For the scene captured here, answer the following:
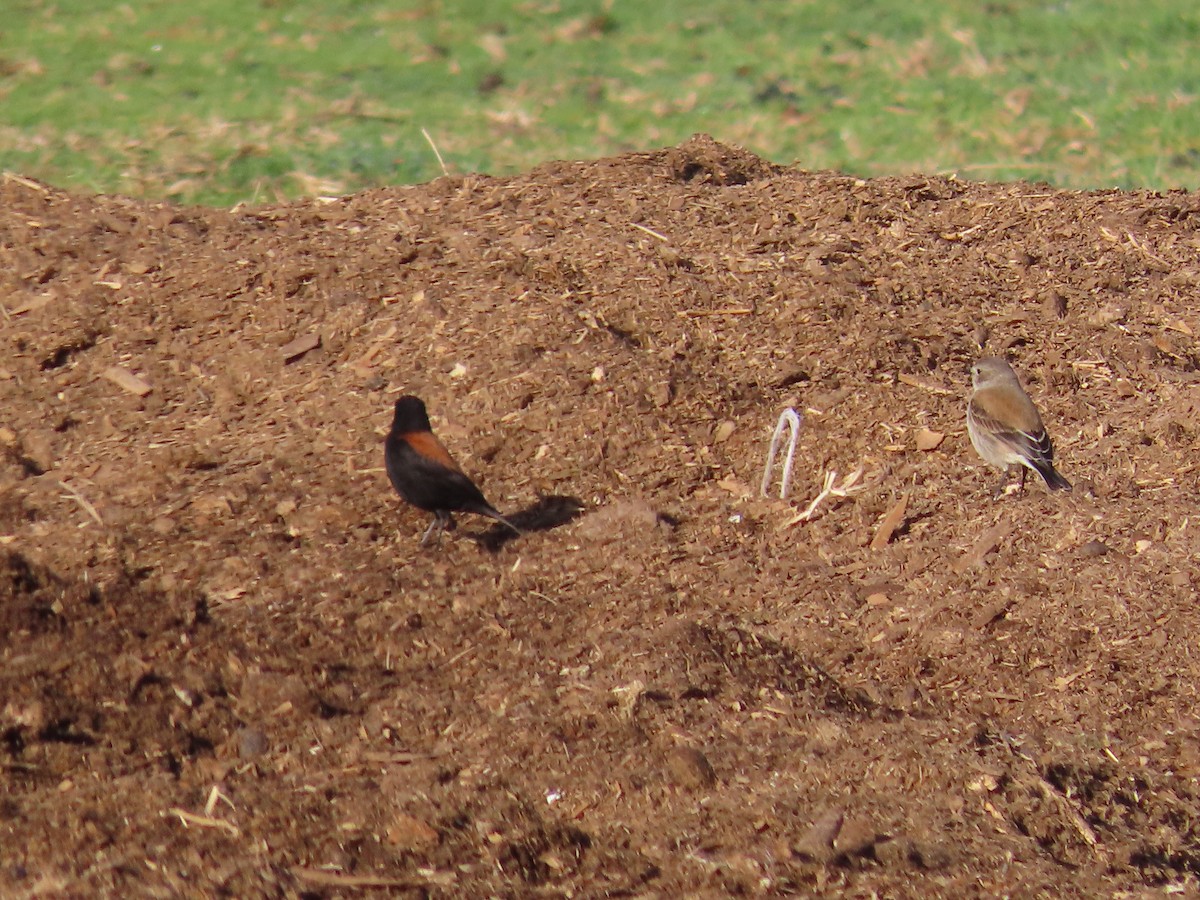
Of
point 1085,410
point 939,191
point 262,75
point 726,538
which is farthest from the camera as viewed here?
point 262,75

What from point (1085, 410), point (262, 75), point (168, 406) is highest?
point (168, 406)

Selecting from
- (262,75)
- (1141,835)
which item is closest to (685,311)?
(1141,835)

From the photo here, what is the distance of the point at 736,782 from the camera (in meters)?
4.40

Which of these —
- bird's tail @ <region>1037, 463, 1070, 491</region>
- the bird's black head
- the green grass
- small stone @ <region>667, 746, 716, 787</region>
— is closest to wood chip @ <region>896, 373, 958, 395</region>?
bird's tail @ <region>1037, 463, 1070, 491</region>

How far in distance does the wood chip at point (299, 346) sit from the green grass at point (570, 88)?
2.72 metres

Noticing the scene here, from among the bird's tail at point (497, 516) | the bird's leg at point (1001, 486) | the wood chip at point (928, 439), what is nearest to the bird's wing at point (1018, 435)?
the bird's leg at point (1001, 486)

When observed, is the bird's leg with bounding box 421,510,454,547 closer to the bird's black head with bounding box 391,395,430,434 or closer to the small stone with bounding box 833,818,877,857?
the bird's black head with bounding box 391,395,430,434

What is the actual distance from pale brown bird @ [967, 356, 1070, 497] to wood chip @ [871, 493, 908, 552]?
1.50ft

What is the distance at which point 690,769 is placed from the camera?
14.4 feet

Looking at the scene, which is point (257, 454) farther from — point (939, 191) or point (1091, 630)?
point (939, 191)

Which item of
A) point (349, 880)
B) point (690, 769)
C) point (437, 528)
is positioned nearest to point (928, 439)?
point (437, 528)

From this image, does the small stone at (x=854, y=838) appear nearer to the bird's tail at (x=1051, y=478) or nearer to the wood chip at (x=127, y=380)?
the bird's tail at (x=1051, y=478)

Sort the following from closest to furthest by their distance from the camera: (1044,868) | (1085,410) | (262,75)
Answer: (1044,868) → (1085,410) → (262,75)

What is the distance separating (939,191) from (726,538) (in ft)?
11.4
